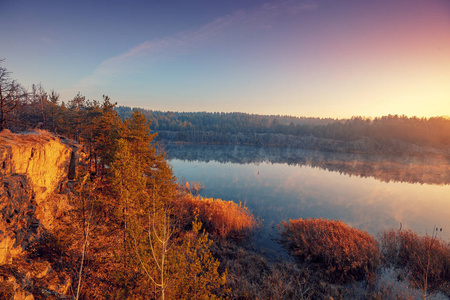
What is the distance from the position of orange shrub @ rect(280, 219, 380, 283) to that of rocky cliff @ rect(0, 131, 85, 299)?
15.6m

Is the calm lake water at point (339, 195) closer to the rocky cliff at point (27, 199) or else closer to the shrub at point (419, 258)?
the shrub at point (419, 258)

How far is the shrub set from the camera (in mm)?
12742

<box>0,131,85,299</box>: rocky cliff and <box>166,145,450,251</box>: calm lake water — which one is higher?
<box>0,131,85,299</box>: rocky cliff

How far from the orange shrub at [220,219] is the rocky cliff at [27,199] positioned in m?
9.71

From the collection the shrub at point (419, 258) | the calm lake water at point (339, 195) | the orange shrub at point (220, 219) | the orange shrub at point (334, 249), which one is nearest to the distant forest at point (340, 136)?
the calm lake water at point (339, 195)

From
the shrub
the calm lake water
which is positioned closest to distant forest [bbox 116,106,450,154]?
the calm lake water

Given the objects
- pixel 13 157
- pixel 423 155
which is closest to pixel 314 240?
pixel 13 157

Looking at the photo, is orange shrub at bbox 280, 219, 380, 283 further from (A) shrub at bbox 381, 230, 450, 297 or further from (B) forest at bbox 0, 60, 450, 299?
(A) shrub at bbox 381, 230, 450, 297

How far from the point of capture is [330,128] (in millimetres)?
128125

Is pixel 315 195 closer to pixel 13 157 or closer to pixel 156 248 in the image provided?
pixel 156 248

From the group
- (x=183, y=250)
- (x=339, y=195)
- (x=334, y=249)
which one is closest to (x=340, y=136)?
(x=339, y=195)

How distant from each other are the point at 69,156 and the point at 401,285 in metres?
26.2

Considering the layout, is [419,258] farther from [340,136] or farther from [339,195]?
[340,136]

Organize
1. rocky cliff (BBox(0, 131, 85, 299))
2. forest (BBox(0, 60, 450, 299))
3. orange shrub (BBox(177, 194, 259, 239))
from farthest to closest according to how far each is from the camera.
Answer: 1. orange shrub (BBox(177, 194, 259, 239))
2. rocky cliff (BBox(0, 131, 85, 299))
3. forest (BBox(0, 60, 450, 299))
